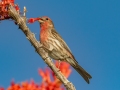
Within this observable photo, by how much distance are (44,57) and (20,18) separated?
663 millimetres

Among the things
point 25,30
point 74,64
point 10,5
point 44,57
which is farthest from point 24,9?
point 74,64

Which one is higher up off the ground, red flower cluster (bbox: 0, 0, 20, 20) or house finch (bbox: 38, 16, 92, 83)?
house finch (bbox: 38, 16, 92, 83)

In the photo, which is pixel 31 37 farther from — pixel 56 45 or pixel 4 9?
pixel 56 45

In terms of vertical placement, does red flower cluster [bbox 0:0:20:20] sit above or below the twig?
above

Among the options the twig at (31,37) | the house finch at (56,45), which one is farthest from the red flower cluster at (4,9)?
the house finch at (56,45)

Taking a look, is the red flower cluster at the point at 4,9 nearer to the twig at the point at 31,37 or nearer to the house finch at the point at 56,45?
the twig at the point at 31,37

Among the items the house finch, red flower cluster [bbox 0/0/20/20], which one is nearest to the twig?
red flower cluster [bbox 0/0/20/20]

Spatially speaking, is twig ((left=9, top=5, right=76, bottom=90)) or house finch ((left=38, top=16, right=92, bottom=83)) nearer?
twig ((left=9, top=5, right=76, bottom=90))

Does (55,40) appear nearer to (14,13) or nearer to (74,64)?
(74,64)

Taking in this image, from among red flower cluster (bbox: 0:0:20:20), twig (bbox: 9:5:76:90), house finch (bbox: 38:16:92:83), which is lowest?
twig (bbox: 9:5:76:90)

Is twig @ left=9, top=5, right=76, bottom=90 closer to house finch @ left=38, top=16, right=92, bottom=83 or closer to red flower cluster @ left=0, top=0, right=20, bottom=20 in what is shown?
red flower cluster @ left=0, top=0, right=20, bottom=20

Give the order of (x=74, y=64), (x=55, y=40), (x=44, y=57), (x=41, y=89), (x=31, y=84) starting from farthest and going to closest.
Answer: (x=55, y=40)
(x=74, y=64)
(x=31, y=84)
(x=41, y=89)
(x=44, y=57)

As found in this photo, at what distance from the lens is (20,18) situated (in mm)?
3527

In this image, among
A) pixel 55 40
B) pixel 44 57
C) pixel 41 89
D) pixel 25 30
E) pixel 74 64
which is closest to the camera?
pixel 25 30
